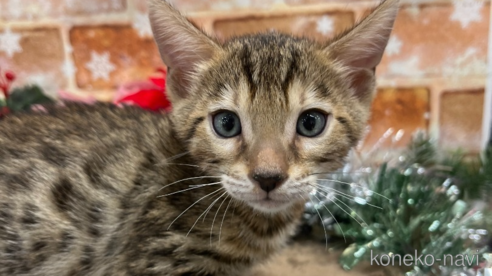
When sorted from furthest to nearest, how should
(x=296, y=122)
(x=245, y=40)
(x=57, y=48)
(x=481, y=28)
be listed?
(x=57, y=48), (x=481, y=28), (x=245, y=40), (x=296, y=122)

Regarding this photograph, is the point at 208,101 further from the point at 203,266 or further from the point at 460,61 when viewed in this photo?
the point at 460,61

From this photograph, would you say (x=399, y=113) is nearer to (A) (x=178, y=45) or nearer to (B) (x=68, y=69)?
(A) (x=178, y=45)

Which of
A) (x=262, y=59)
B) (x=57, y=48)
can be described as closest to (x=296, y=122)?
(x=262, y=59)

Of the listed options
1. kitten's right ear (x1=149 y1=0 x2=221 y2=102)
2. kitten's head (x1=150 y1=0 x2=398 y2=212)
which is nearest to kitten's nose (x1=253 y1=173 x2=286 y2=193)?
kitten's head (x1=150 y1=0 x2=398 y2=212)

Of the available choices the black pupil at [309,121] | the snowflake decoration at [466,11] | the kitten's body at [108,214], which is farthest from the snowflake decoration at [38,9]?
the snowflake decoration at [466,11]

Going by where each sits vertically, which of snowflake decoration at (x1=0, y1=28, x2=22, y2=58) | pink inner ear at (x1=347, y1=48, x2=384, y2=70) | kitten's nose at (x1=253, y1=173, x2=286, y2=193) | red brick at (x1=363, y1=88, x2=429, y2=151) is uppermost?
snowflake decoration at (x1=0, y1=28, x2=22, y2=58)

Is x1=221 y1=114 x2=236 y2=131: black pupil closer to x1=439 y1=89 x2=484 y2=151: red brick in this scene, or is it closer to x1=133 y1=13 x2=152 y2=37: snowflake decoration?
x1=133 y1=13 x2=152 y2=37: snowflake decoration

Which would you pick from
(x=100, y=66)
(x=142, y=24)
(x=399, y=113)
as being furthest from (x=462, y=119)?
(x=100, y=66)
